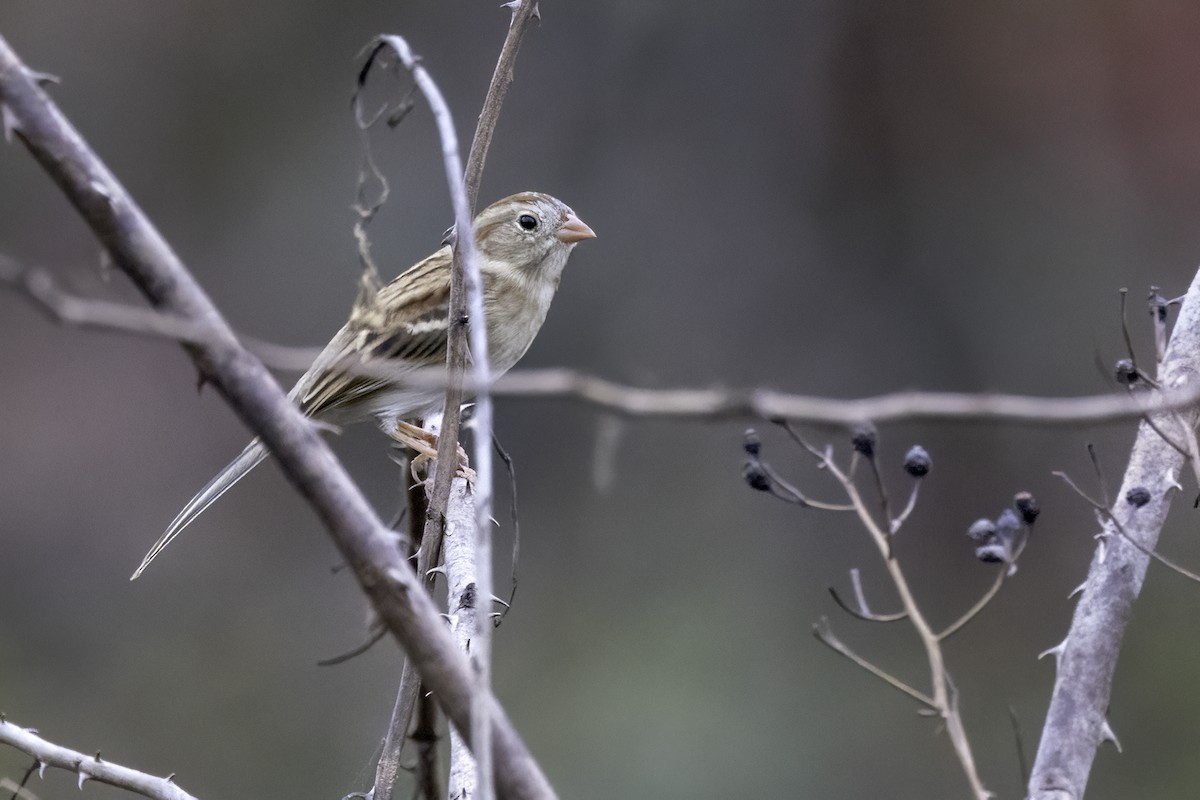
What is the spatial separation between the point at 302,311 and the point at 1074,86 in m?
5.55

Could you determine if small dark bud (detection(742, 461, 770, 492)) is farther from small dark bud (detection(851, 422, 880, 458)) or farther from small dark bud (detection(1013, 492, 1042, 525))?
small dark bud (detection(1013, 492, 1042, 525))

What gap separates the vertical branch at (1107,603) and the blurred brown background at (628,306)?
6.34 m

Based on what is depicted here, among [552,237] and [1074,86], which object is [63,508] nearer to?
[552,237]

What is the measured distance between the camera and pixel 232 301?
9.54 m

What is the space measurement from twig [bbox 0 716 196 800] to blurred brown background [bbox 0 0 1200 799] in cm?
617

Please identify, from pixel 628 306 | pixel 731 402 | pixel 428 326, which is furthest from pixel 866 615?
pixel 628 306

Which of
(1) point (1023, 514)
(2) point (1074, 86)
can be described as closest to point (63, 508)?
(2) point (1074, 86)

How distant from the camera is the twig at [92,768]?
6.76 feet

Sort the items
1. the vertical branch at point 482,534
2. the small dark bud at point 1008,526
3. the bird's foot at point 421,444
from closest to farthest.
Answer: the vertical branch at point 482,534
the small dark bud at point 1008,526
the bird's foot at point 421,444

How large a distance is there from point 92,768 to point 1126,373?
178 centimetres

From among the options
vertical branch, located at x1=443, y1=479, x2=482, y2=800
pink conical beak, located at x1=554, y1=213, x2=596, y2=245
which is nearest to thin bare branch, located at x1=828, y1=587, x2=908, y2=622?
vertical branch, located at x1=443, y1=479, x2=482, y2=800

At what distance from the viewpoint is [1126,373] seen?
7.25 feet

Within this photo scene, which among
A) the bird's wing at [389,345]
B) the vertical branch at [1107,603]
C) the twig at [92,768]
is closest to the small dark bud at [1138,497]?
the vertical branch at [1107,603]

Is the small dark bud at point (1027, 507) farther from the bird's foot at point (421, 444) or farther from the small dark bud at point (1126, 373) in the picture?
A: the bird's foot at point (421, 444)
